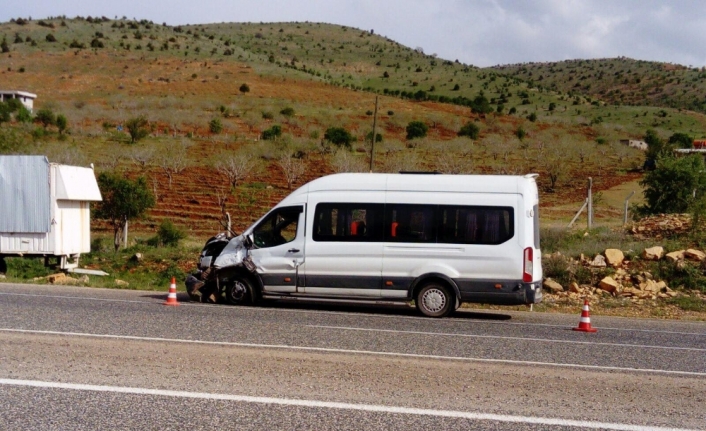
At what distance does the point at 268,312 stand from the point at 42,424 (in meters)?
7.36

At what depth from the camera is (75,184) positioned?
829 inches

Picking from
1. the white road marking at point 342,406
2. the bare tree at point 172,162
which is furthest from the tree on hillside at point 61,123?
the white road marking at point 342,406

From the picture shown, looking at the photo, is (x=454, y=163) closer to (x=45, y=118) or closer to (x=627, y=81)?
(x=45, y=118)

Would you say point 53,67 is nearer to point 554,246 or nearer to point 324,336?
point 554,246

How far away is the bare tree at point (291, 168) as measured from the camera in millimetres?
46578

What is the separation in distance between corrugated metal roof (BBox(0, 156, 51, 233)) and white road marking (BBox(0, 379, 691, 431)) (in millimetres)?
13692

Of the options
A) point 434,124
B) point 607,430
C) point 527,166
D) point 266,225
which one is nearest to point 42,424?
point 607,430

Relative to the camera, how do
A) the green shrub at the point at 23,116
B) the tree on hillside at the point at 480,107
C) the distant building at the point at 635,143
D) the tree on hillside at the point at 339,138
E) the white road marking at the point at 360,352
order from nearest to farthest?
the white road marking at the point at 360,352 → the tree on hillside at the point at 339,138 → the green shrub at the point at 23,116 → the distant building at the point at 635,143 → the tree on hillside at the point at 480,107

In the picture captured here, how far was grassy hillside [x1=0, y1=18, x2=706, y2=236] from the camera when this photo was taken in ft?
157

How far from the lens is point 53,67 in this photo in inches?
3585

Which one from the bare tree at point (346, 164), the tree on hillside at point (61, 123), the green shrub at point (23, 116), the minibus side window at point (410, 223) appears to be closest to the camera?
the minibus side window at point (410, 223)

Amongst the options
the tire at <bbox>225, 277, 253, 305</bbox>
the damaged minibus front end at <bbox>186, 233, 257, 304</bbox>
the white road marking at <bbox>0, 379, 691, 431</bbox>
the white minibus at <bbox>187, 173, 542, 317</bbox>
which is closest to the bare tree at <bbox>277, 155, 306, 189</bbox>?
the damaged minibus front end at <bbox>186, 233, 257, 304</bbox>

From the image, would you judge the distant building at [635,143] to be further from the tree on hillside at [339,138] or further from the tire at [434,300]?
the tire at [434,300]

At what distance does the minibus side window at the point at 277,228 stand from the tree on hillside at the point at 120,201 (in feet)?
65.5
